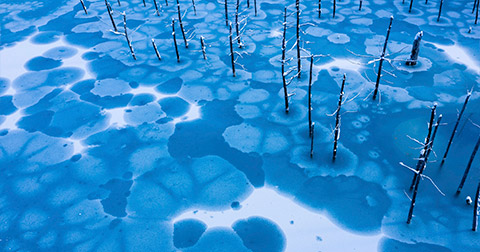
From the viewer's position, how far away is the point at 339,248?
470 cm

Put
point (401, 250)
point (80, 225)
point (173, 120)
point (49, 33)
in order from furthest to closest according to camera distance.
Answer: point (49, 33) → point (173, 120) → point (80, 225) → point (401, 250)

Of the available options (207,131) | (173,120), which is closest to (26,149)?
(173,120)

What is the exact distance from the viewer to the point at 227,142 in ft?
21.0

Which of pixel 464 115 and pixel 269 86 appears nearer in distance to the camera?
pixel 464 115

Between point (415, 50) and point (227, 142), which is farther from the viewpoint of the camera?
point (415, 50)

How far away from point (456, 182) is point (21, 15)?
14223mm

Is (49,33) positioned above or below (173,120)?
above

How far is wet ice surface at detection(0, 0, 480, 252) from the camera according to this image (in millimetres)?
4965

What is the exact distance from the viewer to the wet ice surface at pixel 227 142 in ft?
16.3

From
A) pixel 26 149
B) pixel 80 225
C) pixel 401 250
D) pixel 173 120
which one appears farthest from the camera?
pixel 173 120

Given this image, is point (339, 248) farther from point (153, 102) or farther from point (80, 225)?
point (153, 102)

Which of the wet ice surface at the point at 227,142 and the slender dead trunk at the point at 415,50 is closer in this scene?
the wet ice surface at the point at 227,142

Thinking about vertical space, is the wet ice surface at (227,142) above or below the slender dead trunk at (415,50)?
below

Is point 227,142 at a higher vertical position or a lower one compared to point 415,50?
lower
